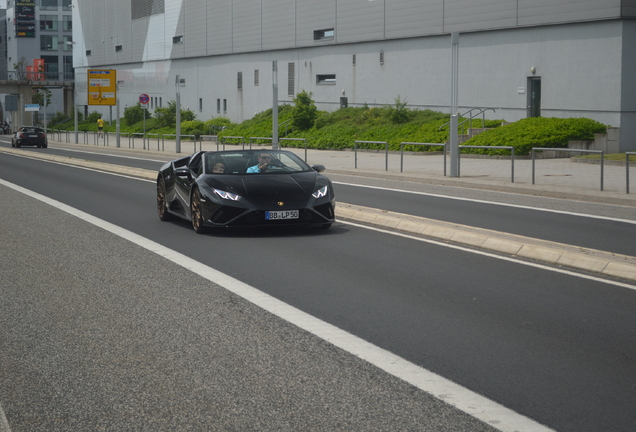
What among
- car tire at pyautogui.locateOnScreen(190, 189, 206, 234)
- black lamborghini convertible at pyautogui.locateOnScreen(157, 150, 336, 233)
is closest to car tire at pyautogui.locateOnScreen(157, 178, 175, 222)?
black lamborghini convertible at pyautogui.locateOnScreen(157, 150, 336, 233)

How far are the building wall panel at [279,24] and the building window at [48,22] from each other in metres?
84.2

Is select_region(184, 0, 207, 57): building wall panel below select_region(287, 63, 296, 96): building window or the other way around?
the other way around

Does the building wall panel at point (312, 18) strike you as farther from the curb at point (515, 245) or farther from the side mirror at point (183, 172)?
the curb at point (515, 245)

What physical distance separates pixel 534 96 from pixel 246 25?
30.2 metres

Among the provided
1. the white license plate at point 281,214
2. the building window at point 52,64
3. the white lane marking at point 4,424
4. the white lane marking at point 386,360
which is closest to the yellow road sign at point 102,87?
the white license plate at point 281,214

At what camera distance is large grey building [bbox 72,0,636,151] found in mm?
36625

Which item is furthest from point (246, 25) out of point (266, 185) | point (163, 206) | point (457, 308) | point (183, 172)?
point (457, 308)

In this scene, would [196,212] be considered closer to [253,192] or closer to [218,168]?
[218,168]

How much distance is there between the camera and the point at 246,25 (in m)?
64.4

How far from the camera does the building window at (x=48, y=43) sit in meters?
136

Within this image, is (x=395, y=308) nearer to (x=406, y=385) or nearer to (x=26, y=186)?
(x=406, y=385)

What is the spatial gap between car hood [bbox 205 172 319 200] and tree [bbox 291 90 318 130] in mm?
37719

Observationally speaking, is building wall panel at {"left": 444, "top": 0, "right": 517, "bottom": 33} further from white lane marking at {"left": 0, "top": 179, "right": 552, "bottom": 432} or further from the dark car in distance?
white lane marking at {"left": 0, "top": 179, "right": 552, "bottom": 432}

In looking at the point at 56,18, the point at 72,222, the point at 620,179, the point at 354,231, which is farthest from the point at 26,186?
the point at 56,18
